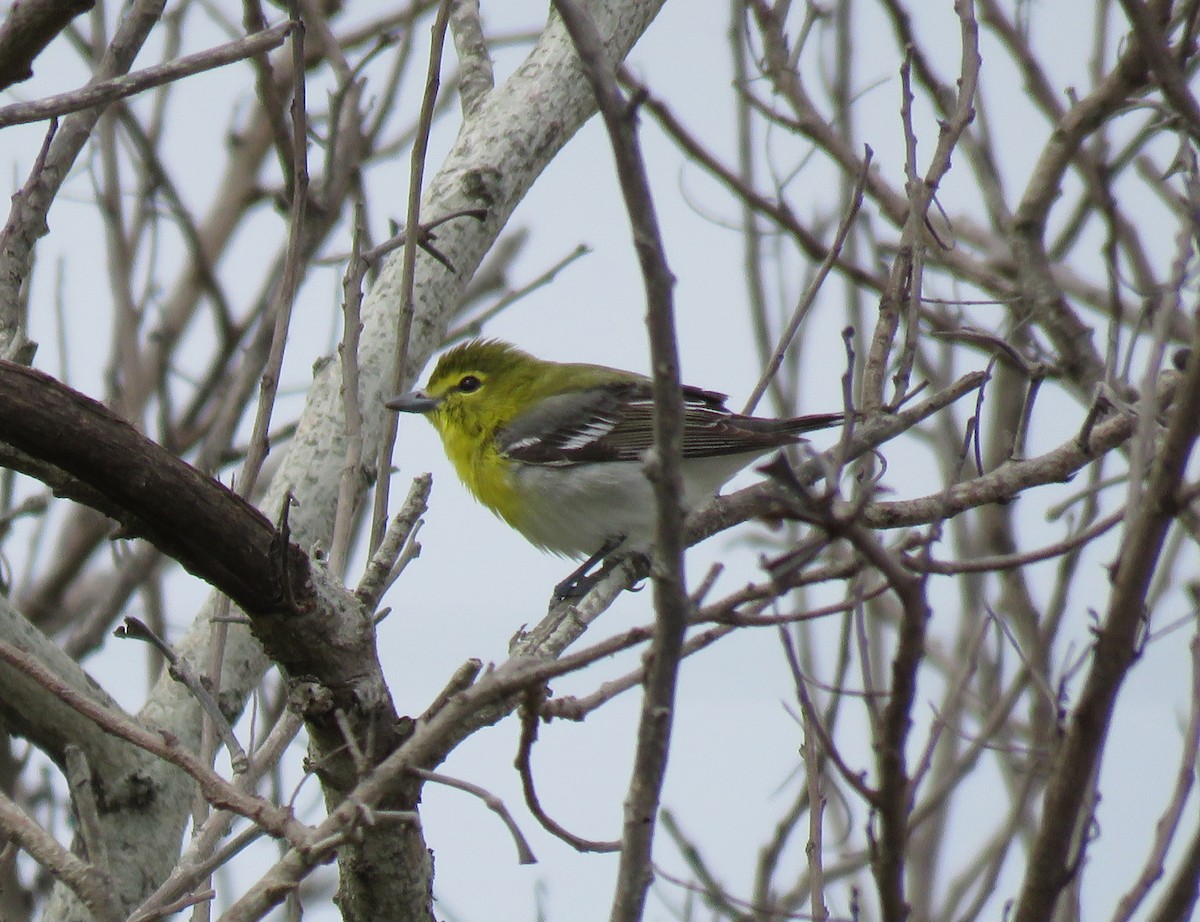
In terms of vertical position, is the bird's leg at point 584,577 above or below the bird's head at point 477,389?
below

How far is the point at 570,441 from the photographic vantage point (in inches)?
217

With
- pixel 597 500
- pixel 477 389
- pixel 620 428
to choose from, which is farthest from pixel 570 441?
pixel 477 389

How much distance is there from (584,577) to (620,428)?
0.85 m

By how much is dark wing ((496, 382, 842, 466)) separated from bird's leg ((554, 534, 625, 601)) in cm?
35

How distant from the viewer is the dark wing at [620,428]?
195 inches

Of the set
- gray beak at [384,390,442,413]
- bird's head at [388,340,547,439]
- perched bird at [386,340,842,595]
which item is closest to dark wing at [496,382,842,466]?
perched bird at [386,340,842,595]

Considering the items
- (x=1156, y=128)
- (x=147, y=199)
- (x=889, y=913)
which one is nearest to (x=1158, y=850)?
(x=889, y=913)

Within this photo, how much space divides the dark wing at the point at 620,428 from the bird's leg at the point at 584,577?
35cm

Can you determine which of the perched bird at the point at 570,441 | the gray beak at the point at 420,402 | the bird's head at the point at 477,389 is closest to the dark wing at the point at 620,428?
the perched bird at the point at 570,441

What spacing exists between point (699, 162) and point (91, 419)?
345 centimetres

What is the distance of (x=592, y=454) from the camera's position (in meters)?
5.43

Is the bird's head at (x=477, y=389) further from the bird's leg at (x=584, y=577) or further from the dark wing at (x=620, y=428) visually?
the bird's leg at (x=584, y=577)

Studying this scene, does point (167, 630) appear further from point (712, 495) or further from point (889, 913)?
point (889, 913)

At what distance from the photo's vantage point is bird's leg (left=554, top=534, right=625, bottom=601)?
471cm
